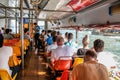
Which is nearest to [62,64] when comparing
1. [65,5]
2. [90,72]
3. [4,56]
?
[4,56]

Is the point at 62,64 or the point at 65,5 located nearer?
the point at 62,64

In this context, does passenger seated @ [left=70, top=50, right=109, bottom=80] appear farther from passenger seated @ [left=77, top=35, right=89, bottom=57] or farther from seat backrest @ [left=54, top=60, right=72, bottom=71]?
seat backrest @ [left=54, top=60, right=72, bottom=71]

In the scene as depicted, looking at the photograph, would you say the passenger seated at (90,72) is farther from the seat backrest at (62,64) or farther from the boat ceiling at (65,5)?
the boat ceiling at (65,5)

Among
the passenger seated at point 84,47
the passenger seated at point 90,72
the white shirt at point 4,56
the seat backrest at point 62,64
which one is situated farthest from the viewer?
the seat backrest at point 62,64

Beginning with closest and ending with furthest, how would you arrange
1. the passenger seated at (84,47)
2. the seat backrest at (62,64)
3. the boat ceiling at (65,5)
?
the passenger seated at (84,47)
the seat backrest at (62,64)
the boat ceiling at (65,5)

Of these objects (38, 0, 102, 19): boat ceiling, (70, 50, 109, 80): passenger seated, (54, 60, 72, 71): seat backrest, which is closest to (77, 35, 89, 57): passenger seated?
Result: (54, 60, 72, 71): seat backrest

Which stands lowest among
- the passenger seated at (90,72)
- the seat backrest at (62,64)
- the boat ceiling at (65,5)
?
the seat backrest at (62,64)

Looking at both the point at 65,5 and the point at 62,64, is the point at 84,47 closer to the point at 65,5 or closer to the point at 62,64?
the point at 62,64

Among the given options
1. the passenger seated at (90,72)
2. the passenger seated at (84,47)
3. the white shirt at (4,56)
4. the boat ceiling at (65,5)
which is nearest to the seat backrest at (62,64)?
the passenger seated at (84,47)

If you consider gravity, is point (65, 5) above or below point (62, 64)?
above

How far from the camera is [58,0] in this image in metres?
7.26

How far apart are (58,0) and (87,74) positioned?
5060mm

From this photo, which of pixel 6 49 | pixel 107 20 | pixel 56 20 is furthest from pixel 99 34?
pixel 56 20

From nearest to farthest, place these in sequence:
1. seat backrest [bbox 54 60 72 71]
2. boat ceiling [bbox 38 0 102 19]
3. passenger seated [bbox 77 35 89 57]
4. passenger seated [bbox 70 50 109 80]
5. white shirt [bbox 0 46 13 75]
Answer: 1. passenger seated [bbox 70 50 109 80]
2. white shirt [bbox 0 46 13 75]
3. passenger seated [bbox 77 35 89 57]
4. seat backrest [bbox 54 60 72 71]
5. boat ceiling [bbox 38 0 102 19]
